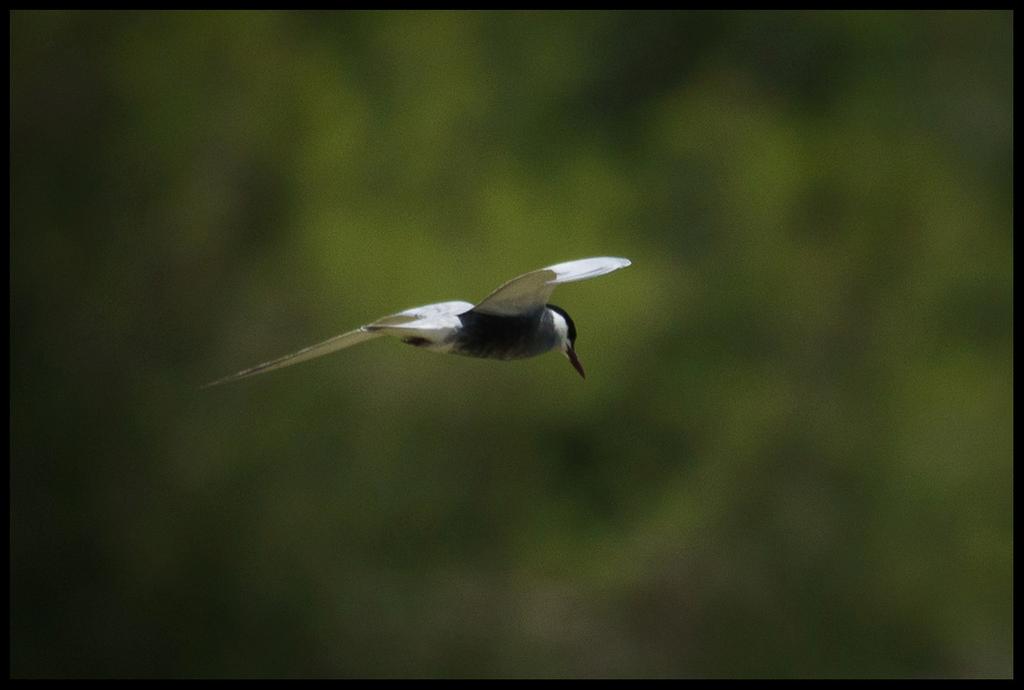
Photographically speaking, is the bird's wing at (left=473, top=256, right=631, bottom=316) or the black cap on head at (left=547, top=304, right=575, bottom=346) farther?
the black cap on head at (left=547, top=304, right=575, bottom=346)

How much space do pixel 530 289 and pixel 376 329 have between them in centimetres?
8

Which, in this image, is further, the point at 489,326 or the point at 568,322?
the point at 568,322

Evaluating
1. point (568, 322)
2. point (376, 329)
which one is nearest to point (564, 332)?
point (568, 322)

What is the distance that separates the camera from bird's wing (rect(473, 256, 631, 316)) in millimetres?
660

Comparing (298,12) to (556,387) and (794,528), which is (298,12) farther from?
(794,528)

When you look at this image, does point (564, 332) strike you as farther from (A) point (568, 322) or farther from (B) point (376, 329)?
(B) point (376, 329)

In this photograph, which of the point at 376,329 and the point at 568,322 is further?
the point at 568,322

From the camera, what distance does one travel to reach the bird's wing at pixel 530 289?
0.66 metres

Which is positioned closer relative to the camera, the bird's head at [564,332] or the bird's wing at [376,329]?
the bird's wing at [376,329]

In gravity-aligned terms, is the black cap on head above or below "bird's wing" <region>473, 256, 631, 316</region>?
below

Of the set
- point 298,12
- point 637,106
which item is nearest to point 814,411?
point 637,106

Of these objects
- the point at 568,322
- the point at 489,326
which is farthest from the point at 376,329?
the point at 568,322

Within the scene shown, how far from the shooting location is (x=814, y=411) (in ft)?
8.45

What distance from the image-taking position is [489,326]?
0.69 metres
